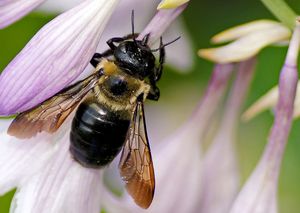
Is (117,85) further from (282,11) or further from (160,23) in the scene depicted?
(282,11)

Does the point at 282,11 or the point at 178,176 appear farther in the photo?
the point at 178,176

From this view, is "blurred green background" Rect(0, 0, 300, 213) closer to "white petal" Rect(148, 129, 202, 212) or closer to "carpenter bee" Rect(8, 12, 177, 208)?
"white petal" Rect(148, 129, 202, 212)

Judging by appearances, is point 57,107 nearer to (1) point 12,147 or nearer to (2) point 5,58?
(1) point 12,147

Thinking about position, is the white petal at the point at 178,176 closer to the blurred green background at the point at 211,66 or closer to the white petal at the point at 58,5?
the white petal at the point at 58,5

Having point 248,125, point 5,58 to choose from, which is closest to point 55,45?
point 5,58

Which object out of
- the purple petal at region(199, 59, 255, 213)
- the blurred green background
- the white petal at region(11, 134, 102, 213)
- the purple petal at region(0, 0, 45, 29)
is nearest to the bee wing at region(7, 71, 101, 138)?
the white petal at region(11, 134, 102, 213)

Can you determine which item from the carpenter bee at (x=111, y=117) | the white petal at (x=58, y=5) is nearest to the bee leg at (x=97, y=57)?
the carpenter bee at (x=111, y=117)

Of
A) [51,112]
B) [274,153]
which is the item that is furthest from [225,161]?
[51,112]
